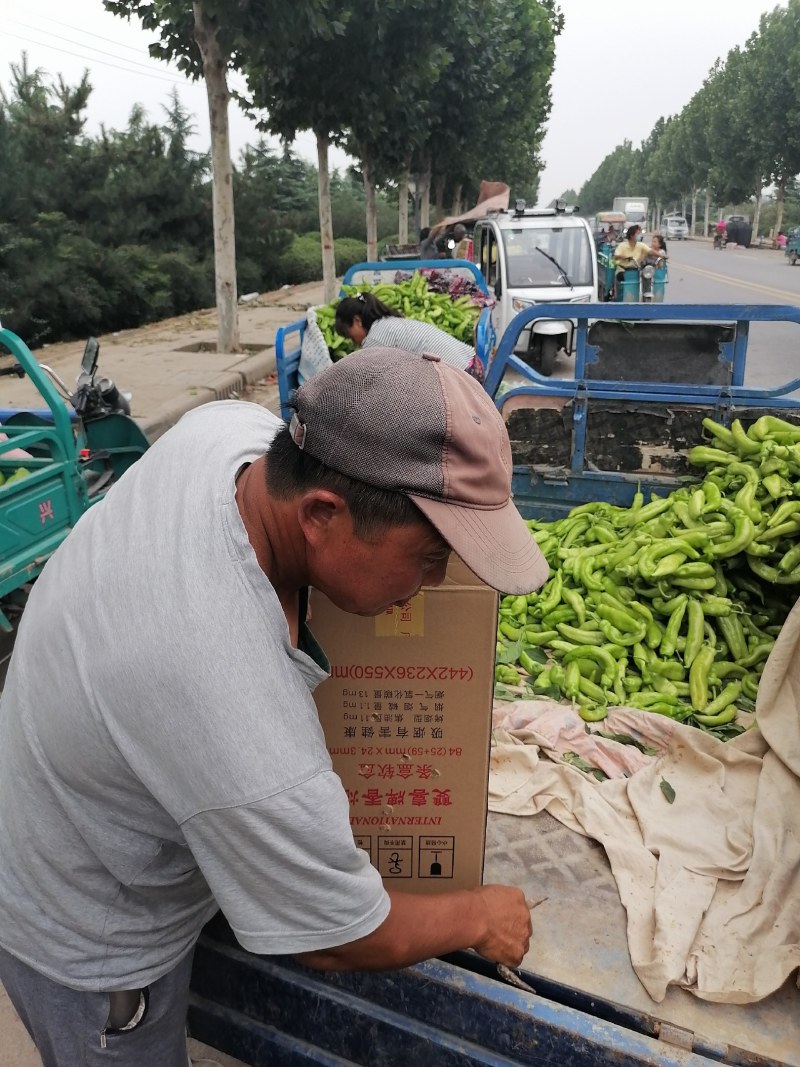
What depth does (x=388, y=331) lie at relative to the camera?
5.64m

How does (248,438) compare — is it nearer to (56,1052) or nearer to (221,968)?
(56,1052)

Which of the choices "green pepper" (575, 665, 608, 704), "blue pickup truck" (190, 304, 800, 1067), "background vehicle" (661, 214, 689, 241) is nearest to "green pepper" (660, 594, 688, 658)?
"green pepper" (575, 665, 608, 704)

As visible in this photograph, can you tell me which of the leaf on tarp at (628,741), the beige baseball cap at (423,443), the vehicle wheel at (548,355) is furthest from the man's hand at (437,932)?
the vehicle wheel at (548,355)

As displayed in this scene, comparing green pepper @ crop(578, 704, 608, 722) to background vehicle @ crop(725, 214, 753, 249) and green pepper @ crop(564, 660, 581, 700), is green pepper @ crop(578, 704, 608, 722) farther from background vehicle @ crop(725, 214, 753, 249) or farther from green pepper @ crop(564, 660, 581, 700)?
background vehicle @ crop(725, 214, 753, 249)

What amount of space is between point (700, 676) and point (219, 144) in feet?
33.1

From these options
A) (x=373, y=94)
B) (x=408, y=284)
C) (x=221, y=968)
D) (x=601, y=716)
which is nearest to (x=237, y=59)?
(x=373, y=94)

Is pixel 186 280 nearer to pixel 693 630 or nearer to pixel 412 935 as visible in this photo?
pixel 693 630

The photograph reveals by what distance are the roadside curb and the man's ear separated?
6.61 m

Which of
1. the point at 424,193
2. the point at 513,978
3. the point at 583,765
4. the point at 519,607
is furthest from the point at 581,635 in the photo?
the point at 424,193

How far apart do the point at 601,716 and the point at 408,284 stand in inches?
243

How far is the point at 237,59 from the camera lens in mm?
11336

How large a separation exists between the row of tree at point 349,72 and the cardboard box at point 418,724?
10.2m

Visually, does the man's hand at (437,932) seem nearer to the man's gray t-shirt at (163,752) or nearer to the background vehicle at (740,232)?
the man's gray t-shirt at (163,752)

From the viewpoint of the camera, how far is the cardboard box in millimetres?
1650
